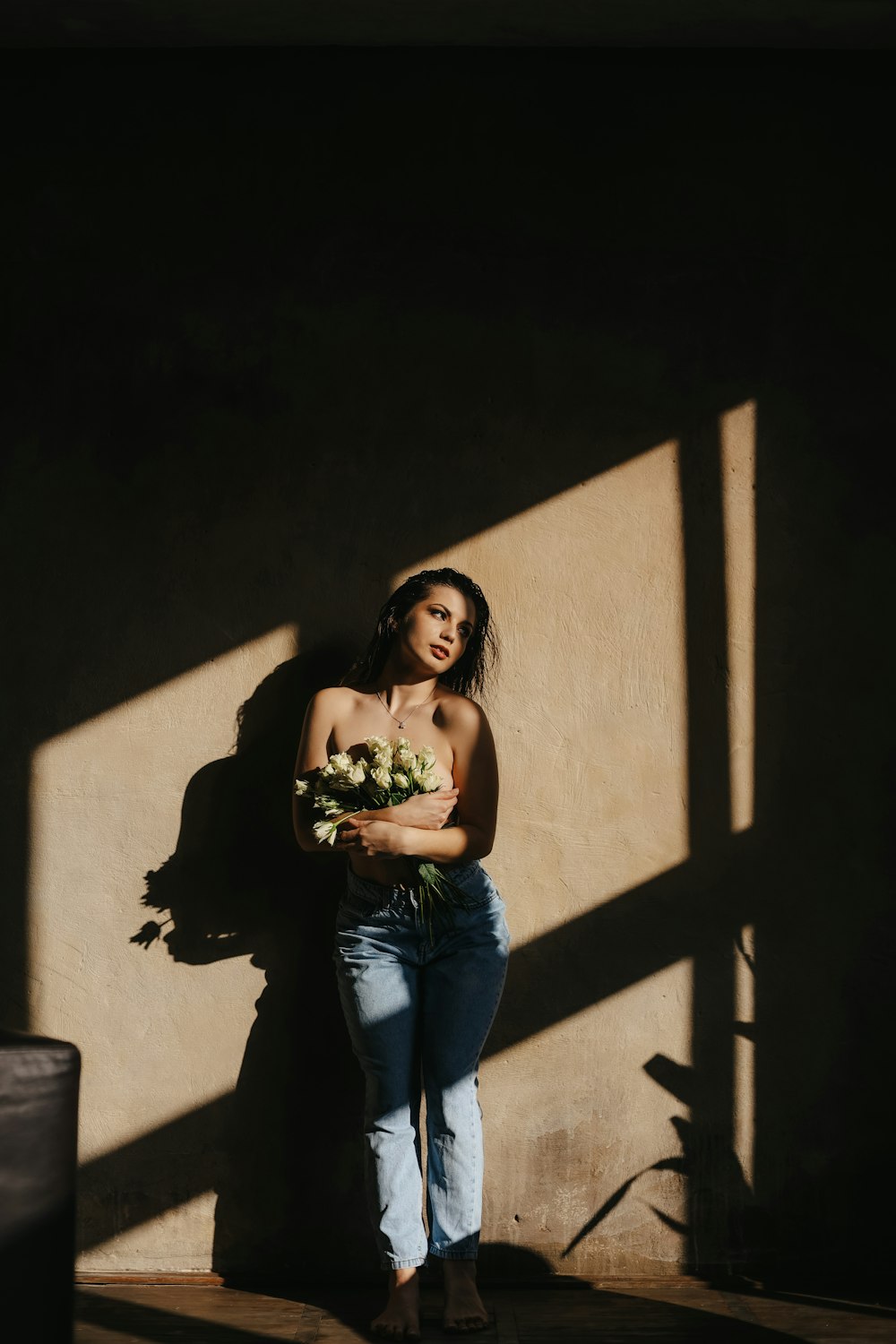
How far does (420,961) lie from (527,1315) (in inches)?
38.9

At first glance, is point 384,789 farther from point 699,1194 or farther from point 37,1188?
point 699,1194

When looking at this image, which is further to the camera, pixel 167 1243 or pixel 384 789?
pixel 167 1243

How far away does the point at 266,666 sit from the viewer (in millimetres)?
3268

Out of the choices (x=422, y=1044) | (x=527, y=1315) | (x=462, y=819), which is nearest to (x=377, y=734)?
(x=462, y=819)

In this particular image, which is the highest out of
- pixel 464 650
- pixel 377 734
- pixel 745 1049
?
pixel 464 650

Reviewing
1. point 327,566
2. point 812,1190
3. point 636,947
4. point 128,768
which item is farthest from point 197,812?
point 812,1190

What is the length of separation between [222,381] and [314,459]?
371 mm

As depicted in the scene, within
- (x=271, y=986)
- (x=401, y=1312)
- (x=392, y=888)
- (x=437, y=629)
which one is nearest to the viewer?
(x=401, y=1312)

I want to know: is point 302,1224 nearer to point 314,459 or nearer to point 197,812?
point 197,812

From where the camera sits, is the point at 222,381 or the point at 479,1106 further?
the point at 222,381

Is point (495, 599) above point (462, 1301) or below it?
above

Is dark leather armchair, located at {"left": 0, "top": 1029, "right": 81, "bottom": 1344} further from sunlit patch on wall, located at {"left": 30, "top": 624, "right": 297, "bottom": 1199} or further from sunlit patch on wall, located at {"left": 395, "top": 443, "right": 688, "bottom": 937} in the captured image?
sunlit patch on wall, located at {"left": 395, "top": 443, "right": 688, "bottom": 937}

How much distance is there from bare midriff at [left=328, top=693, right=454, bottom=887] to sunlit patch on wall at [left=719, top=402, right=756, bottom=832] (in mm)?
889

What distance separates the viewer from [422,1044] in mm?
2938
